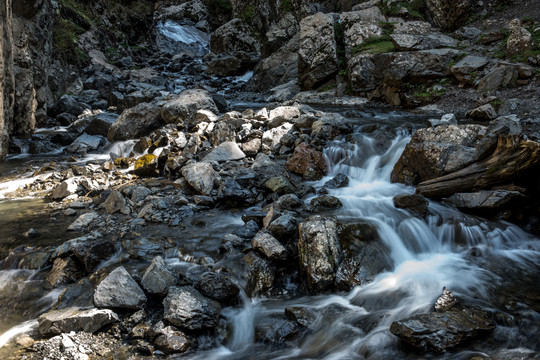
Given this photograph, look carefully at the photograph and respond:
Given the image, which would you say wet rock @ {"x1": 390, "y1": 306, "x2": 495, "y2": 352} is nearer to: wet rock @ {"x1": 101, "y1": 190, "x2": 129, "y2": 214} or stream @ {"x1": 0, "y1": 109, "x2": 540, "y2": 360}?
stream @ {"x1": 0, "y1": 109, "x2": 540, "y2": 360}

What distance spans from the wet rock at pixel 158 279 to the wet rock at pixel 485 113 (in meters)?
9.72

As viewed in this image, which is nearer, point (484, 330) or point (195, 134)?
point (484, 330)

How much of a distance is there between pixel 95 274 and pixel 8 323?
A: 96cm

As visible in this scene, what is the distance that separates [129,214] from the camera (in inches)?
241

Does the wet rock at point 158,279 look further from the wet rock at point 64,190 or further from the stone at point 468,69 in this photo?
the stone at point 468,69

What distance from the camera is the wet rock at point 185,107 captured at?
35.7 ft

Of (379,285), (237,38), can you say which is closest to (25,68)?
(379,285)

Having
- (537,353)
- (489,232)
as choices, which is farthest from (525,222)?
(537,353)

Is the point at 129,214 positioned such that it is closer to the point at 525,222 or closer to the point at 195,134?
the point at 195,134

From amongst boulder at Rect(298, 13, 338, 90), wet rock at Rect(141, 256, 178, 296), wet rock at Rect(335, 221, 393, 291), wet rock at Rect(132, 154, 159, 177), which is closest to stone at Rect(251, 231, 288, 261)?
wet rock at Rect(335, 221, 393, 291)

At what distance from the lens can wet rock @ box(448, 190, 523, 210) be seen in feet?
16.4

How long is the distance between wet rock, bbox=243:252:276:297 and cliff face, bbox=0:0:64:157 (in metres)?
9.72

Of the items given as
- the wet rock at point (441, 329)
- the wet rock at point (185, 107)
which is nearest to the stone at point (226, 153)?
the wet rock at point (185, 107)

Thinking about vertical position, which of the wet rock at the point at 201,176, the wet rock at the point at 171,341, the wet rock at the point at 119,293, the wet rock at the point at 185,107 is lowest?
the wet rock at the point at 171,341
